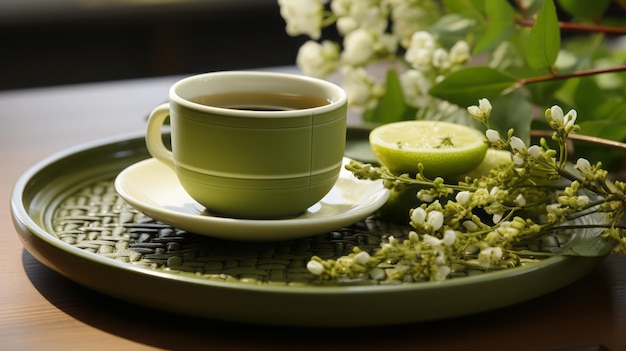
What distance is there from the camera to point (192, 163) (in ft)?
2.22

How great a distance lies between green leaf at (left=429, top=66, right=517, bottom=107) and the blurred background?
5.13ft

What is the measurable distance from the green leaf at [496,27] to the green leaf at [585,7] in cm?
15

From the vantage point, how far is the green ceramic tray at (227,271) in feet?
1.81

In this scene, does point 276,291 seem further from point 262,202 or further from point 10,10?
point 10,10

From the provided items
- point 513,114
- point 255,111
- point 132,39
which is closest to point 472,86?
point 513,114

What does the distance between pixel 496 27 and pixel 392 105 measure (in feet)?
0.62

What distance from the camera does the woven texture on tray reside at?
2.07ft

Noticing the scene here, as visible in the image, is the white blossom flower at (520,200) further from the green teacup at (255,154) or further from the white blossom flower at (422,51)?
the white blossom flower at (422,51)

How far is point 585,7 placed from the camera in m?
1.04

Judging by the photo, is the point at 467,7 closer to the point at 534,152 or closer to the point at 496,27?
the point at 496,27

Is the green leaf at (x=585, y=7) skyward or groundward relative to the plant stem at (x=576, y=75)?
skyward

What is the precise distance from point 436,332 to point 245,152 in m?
0.20

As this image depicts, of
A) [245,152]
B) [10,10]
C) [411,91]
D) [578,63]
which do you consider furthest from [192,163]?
[10,10]

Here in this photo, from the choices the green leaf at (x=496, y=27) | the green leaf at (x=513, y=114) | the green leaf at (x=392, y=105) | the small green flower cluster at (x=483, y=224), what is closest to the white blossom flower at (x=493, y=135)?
the small green flower cluster at (x=483, y=224)
